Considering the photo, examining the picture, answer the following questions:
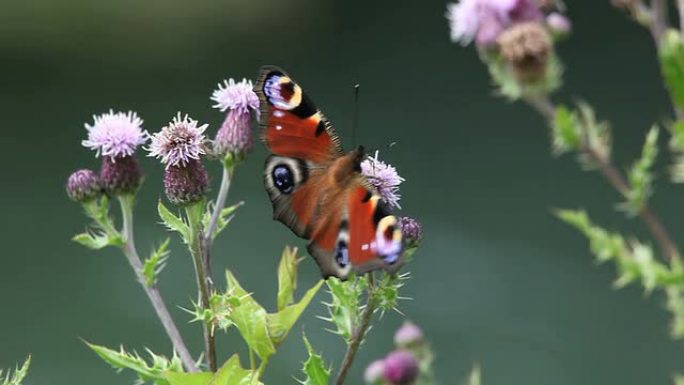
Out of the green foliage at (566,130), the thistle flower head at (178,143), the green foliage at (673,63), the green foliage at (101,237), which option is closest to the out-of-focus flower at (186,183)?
the thistle flower head at (178,143)

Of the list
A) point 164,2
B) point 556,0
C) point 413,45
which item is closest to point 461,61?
point 413,45

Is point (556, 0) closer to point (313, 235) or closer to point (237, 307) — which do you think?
point (313, 235)

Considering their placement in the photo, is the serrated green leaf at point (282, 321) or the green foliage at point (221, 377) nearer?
the green foliage at point (221, 377)


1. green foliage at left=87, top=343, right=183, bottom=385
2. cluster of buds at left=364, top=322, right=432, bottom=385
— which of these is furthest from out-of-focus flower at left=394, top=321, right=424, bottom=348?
green foliage at left=87, top=343, right=183, bottom=385

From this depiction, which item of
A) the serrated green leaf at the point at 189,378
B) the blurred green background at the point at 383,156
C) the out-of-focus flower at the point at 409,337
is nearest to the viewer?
the serrated green leaf at the point at 189,378

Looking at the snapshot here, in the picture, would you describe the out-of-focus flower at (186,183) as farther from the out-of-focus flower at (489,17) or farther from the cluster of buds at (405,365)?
the cluster of buds at (405,365)

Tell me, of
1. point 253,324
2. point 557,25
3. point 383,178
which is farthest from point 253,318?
point 557,25

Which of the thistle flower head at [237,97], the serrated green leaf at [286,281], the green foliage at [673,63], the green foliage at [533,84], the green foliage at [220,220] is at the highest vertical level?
the thistle flower head at [237,97]
